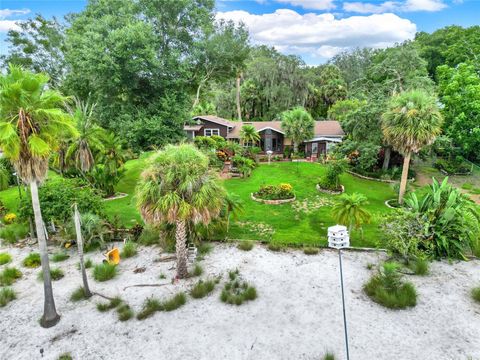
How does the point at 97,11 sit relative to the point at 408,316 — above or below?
above

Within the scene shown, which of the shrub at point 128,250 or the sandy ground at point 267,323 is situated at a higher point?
the shrub at point 128,250

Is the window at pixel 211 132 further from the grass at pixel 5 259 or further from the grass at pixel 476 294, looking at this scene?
the grass at pixel 476 294

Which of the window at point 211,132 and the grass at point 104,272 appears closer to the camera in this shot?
the grass at point 104,272

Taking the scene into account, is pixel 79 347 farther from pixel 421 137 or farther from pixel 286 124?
pixel 286 124

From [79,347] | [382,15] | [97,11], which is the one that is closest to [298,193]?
[79,347]

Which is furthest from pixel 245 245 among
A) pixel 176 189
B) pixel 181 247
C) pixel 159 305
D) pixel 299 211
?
pixel 299 211

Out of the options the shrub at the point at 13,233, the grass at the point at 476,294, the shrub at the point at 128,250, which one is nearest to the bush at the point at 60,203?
the shrub at the point at 13,233
